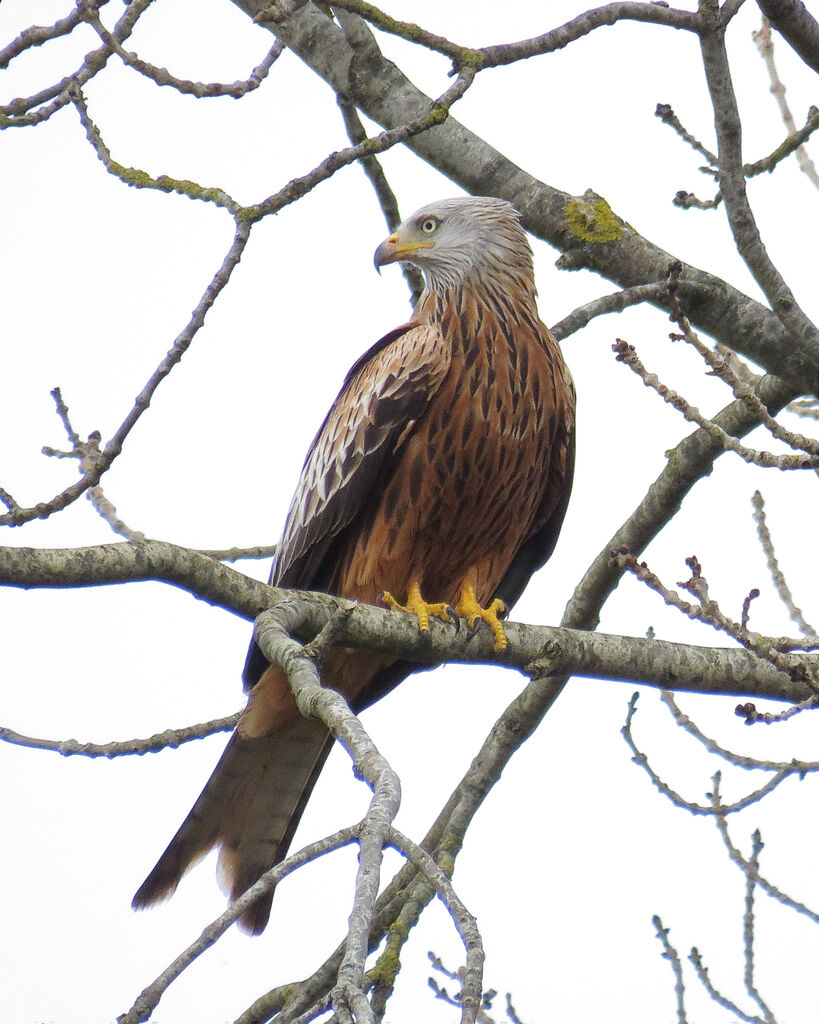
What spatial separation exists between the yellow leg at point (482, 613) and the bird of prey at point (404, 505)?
16mm

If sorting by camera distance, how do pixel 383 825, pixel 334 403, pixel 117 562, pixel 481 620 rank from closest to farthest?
pixel 383 825 → pixel 117 562 → pixel 481 620 → pixel 334 403

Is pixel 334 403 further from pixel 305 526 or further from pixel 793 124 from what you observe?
pixel 793 124

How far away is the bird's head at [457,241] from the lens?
18.3ft

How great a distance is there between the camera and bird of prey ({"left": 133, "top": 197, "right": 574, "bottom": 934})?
4.79m

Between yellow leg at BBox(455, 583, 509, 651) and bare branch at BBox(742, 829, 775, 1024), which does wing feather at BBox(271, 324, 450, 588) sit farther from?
bare branch at BBox(742, 829, 775, 1024)

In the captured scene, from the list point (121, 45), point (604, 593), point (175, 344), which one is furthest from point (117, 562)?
point (604, 593)

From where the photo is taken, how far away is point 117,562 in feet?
9.57

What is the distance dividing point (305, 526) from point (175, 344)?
205cm

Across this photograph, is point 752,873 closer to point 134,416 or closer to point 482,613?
point 482,613

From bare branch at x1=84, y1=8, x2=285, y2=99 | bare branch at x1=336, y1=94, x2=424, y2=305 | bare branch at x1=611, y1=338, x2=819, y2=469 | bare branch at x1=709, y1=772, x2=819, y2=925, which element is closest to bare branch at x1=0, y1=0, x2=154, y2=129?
bare branch at x1=84, y1=8, x2=285, y2=99

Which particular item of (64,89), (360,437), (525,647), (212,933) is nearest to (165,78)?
(64,89)

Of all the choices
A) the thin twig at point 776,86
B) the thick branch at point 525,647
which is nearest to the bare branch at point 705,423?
the thick branch at point 525,647

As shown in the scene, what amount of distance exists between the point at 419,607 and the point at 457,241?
189 centimetres

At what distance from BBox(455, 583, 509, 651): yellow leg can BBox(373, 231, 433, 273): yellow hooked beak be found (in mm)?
1625
